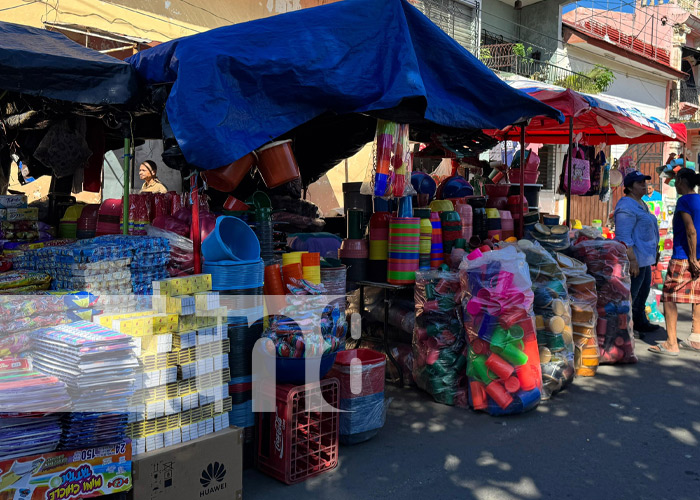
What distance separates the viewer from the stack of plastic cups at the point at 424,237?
4.74m

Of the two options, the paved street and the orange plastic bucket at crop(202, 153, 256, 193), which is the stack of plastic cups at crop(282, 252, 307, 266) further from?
the paved street

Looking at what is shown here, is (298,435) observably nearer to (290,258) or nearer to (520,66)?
(290,258)

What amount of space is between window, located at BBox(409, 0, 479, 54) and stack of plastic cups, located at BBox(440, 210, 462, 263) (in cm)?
1012

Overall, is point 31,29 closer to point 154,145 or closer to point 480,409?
point 480,409

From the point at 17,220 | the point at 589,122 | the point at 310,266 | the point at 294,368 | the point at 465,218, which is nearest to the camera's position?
the point at 294,368

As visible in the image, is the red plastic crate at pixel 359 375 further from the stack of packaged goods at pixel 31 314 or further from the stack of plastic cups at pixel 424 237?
the stack of packaged goods at pixel 31 314

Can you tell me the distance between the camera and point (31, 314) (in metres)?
2.85

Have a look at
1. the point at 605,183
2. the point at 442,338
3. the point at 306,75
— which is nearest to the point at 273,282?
the point at 306,75

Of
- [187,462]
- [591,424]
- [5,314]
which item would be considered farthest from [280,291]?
[591,424]

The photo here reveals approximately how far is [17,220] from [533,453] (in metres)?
4.05

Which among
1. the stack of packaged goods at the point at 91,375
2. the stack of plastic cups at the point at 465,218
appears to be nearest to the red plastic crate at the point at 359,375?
the stack of packaged goods at the point at 91,375

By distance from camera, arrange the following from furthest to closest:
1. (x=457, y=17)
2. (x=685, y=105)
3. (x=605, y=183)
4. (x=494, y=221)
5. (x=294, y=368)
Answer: (x=685, y=105)
(x=457, y=17)
(x=605, y=183)
(x=494, y=221)
(x=294, y=368)

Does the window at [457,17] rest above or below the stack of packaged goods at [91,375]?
above

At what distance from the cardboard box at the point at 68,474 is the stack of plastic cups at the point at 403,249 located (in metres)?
2.61
